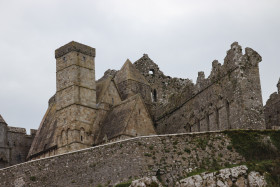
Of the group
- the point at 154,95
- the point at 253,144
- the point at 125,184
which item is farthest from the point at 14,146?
the point at 253,144

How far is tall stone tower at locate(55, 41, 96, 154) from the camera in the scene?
246 feet

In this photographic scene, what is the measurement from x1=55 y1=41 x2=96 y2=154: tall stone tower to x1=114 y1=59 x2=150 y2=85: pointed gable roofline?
19.9ft

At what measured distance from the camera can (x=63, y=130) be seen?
75750 mm

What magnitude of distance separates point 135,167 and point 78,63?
742 inches

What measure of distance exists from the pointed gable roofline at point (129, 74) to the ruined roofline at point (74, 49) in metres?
6.13

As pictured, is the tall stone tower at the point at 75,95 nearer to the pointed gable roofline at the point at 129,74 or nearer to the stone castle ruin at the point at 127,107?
the stone castle ruin at the point at 127,107

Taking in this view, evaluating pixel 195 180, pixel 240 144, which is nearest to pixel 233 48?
pixel 240 144

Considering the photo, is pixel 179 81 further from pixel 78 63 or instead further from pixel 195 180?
pixel 195 180

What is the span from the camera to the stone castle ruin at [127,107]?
7019 cm

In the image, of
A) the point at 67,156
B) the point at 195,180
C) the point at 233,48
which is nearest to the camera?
the point at 195,180

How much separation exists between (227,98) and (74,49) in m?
15.5

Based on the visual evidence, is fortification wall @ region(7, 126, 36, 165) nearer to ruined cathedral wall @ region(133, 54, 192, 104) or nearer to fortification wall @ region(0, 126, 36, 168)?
fortification wall @ region(0, 126, 36, 168)

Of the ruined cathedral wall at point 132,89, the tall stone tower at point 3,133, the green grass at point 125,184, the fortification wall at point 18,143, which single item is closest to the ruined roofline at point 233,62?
the ruined cathedral wall at point 132,89

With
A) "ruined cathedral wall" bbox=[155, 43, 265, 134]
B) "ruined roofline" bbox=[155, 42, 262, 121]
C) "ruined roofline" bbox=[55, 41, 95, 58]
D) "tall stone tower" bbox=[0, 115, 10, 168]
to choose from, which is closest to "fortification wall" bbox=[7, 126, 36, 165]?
"tall stone tower" bbox=[0, 115, 10, 168]
